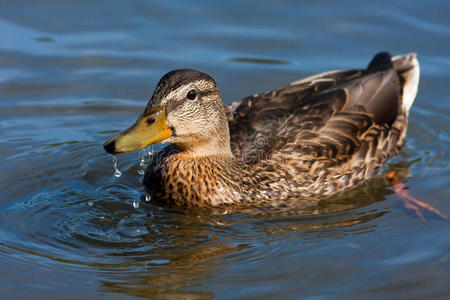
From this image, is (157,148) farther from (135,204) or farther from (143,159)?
(135,204)

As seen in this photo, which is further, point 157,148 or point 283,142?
point 157,148

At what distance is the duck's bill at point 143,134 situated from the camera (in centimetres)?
683

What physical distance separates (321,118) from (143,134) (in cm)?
230

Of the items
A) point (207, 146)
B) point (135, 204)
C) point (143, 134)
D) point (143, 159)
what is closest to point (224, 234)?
point (207, 146)

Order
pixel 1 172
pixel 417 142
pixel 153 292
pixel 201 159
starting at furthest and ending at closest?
pixel 417 142 < pixel 1 172 < pixel 201 159 < pixel 153 292

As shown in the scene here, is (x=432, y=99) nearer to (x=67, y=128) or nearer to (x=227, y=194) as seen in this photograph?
(x=227, y=194)

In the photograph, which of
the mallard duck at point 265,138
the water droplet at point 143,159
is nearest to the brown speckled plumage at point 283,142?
the mallard duck at point 265,138

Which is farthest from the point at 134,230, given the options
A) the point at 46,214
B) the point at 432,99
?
the point at 432,99

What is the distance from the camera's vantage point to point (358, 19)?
12.2 m

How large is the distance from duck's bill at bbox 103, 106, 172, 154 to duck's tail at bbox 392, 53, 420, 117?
3880 millimetres

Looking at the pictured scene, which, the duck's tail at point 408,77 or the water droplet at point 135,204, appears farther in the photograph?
the duck's tail at point 408,77

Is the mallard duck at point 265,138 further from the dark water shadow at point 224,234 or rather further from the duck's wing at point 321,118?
the dark water shadow at point 224,234

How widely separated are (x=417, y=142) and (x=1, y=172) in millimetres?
5286

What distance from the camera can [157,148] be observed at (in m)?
9.33
